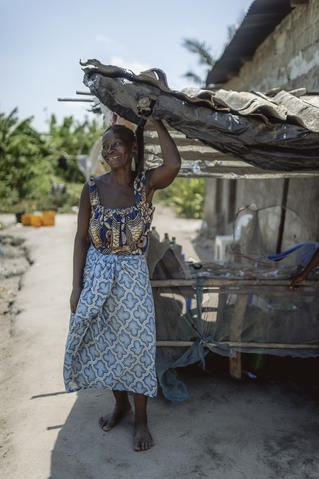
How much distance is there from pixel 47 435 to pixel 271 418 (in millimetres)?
1569

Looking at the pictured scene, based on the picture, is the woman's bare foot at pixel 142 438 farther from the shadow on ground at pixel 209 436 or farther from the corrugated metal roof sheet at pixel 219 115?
the corrugated metal roof sheet at pixel 219 115

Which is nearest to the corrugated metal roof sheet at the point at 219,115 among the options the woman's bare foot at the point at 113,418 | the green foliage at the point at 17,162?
the woman's bare foot at the point at 113,418

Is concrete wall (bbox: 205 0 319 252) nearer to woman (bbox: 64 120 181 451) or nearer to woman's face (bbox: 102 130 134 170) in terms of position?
woman (bbox: 64 120 181 451)

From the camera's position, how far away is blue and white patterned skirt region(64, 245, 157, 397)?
2.58 metres

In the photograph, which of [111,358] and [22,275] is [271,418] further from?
[22,275]

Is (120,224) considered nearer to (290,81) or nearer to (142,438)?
(142,438)

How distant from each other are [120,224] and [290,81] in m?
3.56

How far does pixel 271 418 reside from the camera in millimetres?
3045

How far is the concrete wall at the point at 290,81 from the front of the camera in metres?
4.28

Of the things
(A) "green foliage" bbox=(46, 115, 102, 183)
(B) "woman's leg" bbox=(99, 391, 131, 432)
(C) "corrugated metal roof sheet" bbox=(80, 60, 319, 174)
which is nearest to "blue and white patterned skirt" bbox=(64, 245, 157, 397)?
(B) "woman's leg" bbox=(99, 391, 131, 432)

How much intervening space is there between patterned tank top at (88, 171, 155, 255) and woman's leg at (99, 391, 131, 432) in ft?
3.51

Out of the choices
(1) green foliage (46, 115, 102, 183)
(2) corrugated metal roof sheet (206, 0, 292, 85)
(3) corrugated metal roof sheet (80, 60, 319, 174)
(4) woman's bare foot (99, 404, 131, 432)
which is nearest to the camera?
(3) corrugated metal roof sheet (80, 60, 319, 174)

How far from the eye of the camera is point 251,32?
5734 millimetres

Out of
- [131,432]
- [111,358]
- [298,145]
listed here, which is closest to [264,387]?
[131,432]
